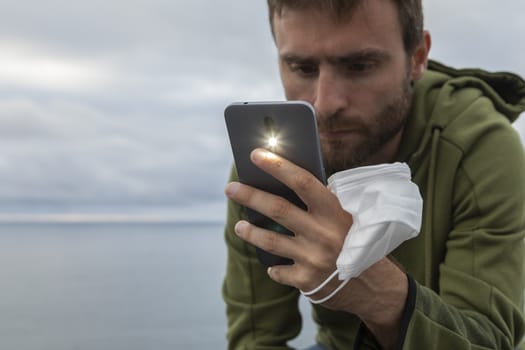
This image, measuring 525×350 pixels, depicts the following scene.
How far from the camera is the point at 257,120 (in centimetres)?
151

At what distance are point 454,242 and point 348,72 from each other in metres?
0.75

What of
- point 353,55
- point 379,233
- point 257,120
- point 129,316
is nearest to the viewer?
point 379,233

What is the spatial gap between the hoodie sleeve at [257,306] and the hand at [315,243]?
1.06 metres

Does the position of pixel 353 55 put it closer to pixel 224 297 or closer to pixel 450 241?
A: pixel 450 241

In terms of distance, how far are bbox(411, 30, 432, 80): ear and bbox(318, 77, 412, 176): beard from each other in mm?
165

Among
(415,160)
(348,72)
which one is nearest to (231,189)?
(348,72)

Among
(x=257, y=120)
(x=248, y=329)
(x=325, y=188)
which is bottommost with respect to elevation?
(x=248, y=329)

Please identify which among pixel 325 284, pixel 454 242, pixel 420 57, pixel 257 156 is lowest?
pixel 454 242

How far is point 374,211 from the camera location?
1.33 m

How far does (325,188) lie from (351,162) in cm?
72

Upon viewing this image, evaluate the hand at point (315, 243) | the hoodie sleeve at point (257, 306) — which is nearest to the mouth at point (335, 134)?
the hand at point (315, 243)

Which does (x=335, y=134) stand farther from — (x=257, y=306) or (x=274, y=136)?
(x=257, y=306)

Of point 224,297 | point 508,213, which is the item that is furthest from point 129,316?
point 508,213

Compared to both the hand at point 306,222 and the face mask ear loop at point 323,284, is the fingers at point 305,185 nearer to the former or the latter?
the hand at point 306,222
